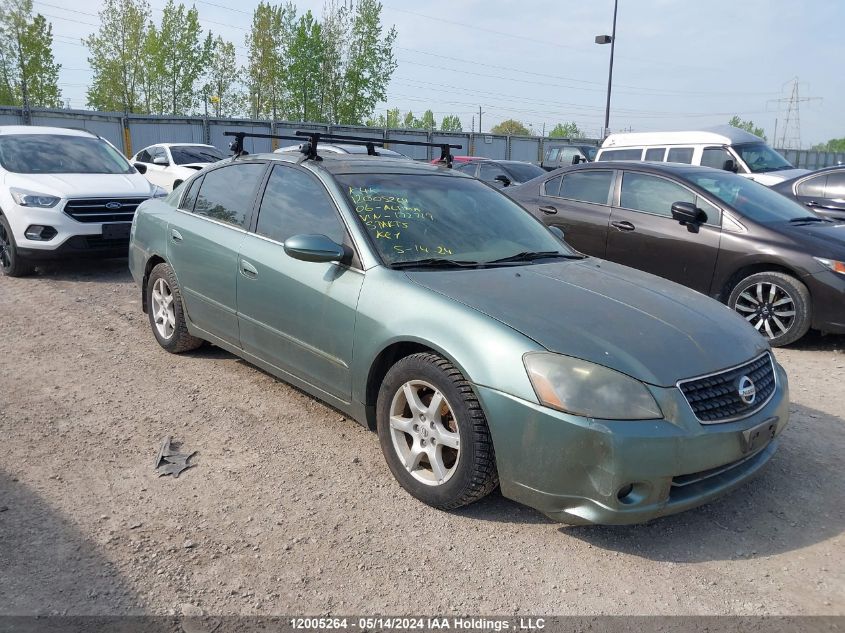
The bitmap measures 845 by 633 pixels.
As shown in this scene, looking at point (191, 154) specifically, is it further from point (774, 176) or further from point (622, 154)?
point (774, 176)

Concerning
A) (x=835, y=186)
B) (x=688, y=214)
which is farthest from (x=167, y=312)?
(x=835, y=186)

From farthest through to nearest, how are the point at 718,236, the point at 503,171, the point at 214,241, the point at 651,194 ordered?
the point at 503,171
the point at 651,194
the point at 718,236
the point at 214,241

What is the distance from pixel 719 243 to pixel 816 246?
784 mm

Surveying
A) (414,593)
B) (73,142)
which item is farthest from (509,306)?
(73,142)

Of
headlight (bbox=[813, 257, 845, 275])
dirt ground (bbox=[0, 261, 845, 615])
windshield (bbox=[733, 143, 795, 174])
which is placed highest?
windshield (bbox=[733, 143, 795, 174])

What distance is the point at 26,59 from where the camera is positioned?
33938 mm

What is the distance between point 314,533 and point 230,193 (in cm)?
266

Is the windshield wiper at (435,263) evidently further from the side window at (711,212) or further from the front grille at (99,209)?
the front grille at (99,209)

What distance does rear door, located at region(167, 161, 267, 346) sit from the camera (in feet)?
14.7

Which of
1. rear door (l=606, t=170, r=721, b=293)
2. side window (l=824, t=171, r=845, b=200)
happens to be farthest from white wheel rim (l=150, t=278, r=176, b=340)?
side window (l=824, t=171, r=845, b=200)

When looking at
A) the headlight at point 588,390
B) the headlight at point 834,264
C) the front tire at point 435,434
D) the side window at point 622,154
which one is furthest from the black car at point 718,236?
the side window at point 622,154

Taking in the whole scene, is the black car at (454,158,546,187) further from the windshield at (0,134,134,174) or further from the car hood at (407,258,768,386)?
the car hood at (407,258,768,386)

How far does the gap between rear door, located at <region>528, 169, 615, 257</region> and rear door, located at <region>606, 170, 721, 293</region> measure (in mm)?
135

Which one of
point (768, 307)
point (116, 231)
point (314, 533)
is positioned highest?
point (116, 231)
